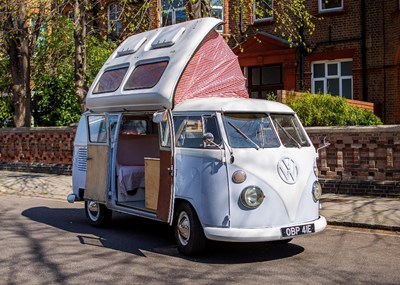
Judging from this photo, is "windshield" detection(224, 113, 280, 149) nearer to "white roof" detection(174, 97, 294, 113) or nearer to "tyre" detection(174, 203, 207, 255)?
"white roof" detection(174, 97, 294, 113)

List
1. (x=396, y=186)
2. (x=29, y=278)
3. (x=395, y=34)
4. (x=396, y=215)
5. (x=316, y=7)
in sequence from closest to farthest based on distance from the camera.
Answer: (x=29, y=278) < (x=396, y=215) < (x=396, y=186) < (x=395, y=34) < (x=316, y=7)

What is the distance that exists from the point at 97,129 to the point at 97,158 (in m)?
0.52

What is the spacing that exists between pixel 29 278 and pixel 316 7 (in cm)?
1663

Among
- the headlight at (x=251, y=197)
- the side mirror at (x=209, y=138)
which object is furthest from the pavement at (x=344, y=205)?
the side mirror at (x=209, y=138)

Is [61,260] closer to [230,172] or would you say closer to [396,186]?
[230,172]

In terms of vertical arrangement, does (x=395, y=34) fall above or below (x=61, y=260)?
above

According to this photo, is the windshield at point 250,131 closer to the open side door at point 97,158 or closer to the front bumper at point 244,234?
the front bumper at point 244,234

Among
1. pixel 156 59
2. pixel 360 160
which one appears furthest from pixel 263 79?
pixel 156 59

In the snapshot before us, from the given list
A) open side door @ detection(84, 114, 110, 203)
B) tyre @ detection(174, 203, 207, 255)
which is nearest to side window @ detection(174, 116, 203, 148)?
tyre @ detection(174, 203, 207, 255)

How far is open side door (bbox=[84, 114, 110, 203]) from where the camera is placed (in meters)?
9.04

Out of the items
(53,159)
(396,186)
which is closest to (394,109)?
(396,186)

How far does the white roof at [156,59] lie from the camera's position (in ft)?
26.1

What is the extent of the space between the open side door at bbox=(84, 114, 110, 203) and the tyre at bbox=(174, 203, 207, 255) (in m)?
1.97

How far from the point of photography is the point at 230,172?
22.5 feet
